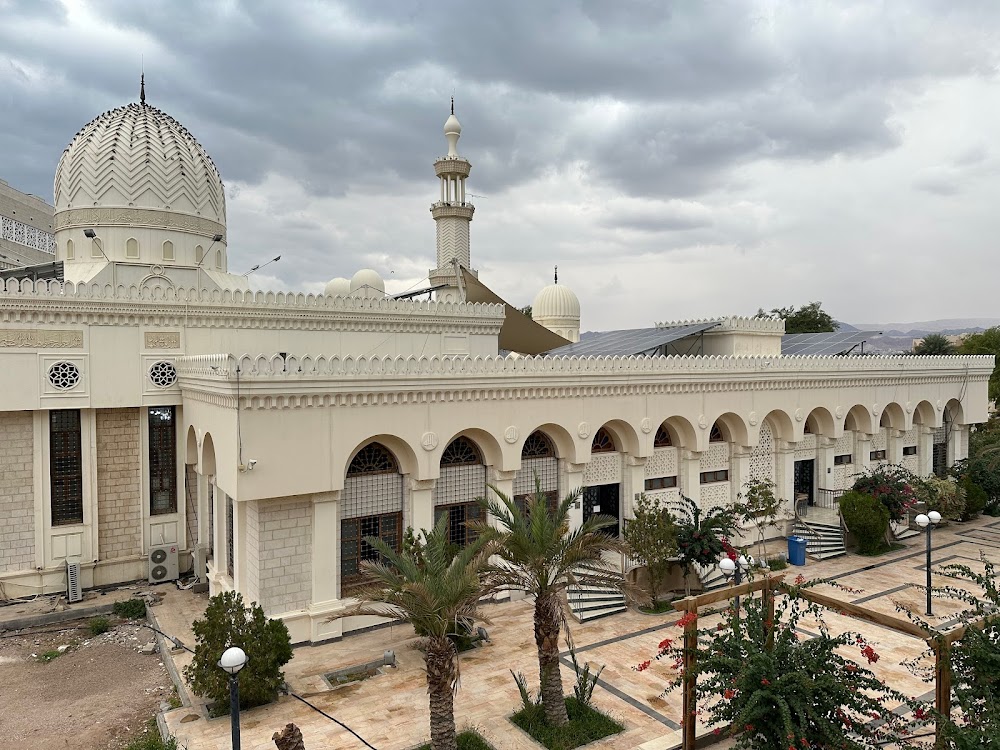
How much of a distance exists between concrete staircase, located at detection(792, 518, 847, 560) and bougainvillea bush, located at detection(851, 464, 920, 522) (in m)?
1.51

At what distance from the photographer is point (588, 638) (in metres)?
14.9

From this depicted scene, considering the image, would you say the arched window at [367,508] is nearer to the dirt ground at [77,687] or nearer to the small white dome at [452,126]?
the dirt ground at [77,687]

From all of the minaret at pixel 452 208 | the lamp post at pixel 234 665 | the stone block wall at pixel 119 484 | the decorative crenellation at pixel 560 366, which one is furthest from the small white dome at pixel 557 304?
the lamp post at pixel 234 665

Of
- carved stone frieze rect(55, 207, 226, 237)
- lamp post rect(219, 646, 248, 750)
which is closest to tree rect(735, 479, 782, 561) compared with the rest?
lamp post rect(219, 646, 248, 750)

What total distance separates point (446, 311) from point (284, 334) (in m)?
5.06

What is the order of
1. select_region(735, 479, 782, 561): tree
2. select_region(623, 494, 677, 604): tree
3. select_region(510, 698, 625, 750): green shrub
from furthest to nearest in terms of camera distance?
1. select_region(735, 479, 782, 561): tree
2. select_region(623, 494, 677, 604): tree
3. select_region(510, 698, 625, 750): green shrub

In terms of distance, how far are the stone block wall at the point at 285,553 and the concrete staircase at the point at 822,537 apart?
14956 mm

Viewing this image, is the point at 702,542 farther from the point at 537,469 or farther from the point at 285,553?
the point at 285,553

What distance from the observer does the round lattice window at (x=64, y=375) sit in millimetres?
17141

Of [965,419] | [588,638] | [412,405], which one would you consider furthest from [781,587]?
[965,419]

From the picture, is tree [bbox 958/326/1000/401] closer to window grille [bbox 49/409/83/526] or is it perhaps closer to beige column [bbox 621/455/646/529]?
beige column [bbox 621/455/646/529]

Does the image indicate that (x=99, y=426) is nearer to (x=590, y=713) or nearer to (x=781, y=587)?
(x=590, y=713)

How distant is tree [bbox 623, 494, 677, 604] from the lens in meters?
16.4

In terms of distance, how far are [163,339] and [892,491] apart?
2226 centimetres
